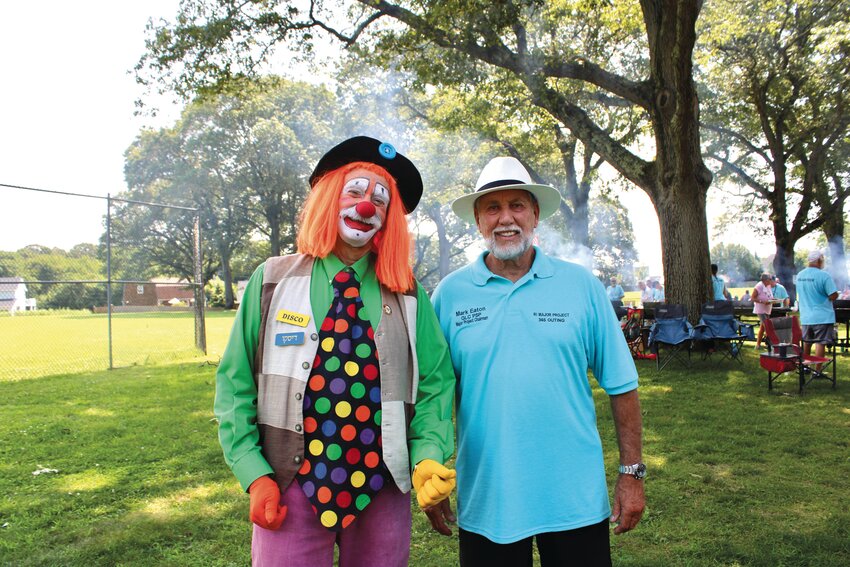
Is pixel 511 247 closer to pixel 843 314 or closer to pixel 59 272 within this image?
pixel 59 272

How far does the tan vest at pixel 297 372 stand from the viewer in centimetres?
178

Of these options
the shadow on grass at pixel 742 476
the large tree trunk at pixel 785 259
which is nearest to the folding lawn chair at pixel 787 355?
the shadow on grass at pixel 742 476

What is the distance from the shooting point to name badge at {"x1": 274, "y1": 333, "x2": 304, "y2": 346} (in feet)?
5.98

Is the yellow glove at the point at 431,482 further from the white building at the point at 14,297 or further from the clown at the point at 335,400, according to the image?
the white building at the point at 14,297

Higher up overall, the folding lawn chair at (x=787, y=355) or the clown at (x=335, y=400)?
the clown at (x=335, y=400)

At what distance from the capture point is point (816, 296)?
28.7ft

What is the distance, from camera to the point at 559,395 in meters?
Answer: 1.96

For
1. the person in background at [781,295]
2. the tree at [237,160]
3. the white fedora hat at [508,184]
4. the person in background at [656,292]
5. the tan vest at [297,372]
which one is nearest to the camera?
the tan vest at [297,372]

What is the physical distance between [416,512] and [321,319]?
269 cm

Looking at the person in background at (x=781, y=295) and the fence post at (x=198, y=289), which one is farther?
the person in background at (x=781, y=295)

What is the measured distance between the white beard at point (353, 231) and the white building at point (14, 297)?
29.6 ft

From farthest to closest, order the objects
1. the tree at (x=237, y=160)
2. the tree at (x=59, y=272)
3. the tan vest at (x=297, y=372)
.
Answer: the tree at (x=237, y=160), the tree at (x=59, y=272), the tan vest at (x=297, y=372)

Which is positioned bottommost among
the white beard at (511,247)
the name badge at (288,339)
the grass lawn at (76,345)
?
the grass lawn at (76,345)

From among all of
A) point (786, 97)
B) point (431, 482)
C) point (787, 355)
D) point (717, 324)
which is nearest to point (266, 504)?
point (431, 482)
